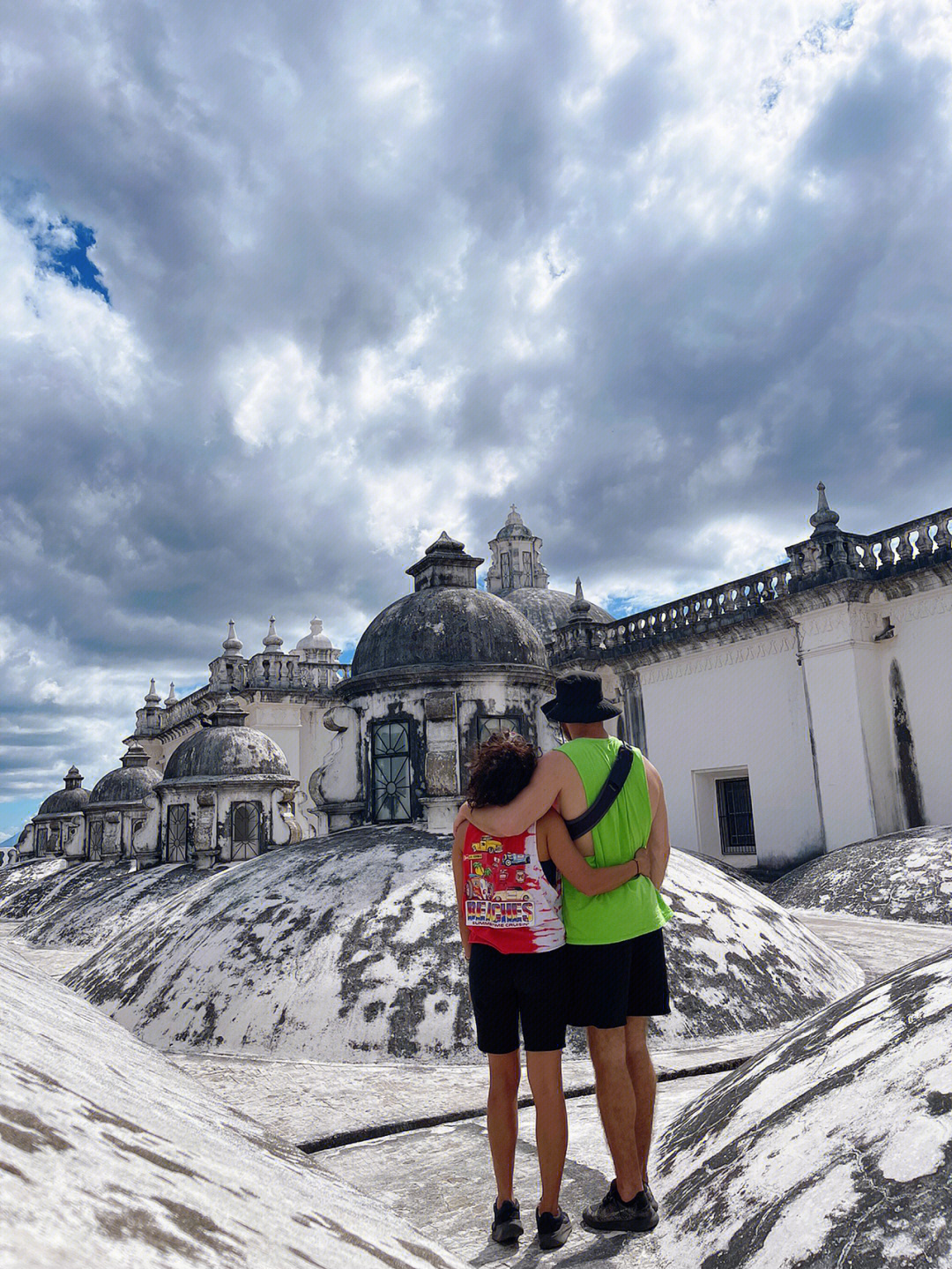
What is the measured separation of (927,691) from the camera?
1384cm

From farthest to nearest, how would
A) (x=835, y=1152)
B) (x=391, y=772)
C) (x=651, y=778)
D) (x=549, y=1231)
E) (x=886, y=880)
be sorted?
(x=886, y=880) < (x=391, y=772) < (x=651, y=778) < (x=549, y=1231) < (x=835, y=1152)

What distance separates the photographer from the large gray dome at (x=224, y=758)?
51.3 ft

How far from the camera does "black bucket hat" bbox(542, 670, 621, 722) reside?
131 inches

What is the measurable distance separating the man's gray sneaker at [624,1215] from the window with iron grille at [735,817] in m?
14.4

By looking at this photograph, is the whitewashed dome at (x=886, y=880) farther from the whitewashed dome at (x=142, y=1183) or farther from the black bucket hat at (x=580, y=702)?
the whitewashed dome at (x=142, y=1183)

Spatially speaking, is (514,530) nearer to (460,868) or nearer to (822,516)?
(822,516)

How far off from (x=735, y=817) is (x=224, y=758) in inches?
354

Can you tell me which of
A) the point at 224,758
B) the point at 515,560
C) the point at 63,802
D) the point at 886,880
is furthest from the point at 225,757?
the point at 515,560

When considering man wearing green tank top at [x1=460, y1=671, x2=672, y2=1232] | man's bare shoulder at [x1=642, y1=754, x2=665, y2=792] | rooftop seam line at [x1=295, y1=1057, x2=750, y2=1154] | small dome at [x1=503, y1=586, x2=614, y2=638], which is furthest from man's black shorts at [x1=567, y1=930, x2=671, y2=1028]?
small dome at [x1=503, y1=586, x2=614, y2=638]

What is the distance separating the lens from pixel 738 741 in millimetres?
16484

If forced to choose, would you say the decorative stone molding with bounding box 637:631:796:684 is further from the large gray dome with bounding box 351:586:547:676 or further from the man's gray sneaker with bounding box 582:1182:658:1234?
the man's gray sneaker with bounding box 582:1182:658:1234

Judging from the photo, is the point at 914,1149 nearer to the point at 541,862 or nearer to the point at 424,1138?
the point at 541,862

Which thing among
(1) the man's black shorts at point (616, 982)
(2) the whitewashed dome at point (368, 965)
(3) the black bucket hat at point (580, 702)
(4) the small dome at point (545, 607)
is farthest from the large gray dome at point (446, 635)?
(4) the small dome at point (545, 607)

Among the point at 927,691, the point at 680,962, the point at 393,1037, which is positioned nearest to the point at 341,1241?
the point at 393,1037
